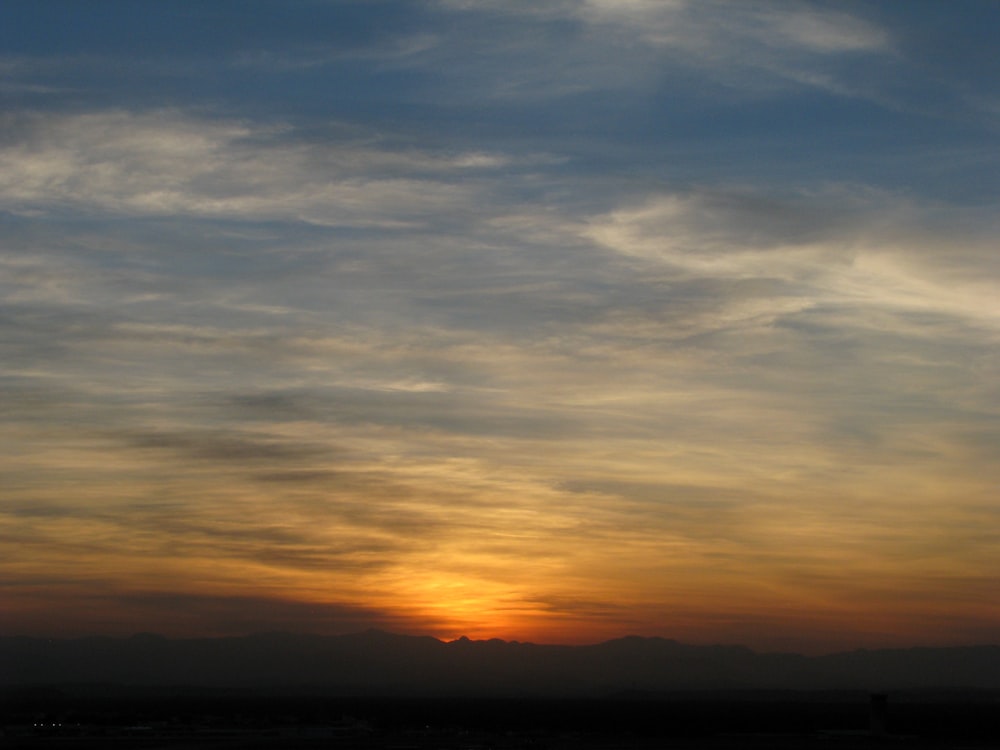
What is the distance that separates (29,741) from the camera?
120m

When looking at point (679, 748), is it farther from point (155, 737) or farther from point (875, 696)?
Answer: point (155, 737)

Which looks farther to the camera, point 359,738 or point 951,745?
point 359,738

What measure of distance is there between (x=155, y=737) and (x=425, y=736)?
1139 inches

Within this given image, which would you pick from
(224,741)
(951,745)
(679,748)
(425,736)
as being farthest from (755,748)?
(224,741)

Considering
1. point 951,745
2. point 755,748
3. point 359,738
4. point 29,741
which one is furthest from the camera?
point 359,738

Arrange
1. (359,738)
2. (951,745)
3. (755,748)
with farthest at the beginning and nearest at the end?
(359,738) < (951,745) < (755,748)

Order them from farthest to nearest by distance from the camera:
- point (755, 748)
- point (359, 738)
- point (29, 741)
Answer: point (359, 738) → point (29, 741) → point (755, 748)

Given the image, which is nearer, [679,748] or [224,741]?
[679,748]

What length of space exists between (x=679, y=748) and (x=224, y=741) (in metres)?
46.5

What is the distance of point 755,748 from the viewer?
104 meters

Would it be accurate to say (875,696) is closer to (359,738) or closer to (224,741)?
(359,738)

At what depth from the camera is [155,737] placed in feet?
428

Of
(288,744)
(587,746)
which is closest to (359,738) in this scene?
(288,744)

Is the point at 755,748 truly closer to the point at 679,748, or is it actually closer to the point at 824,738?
the point at 679,748
